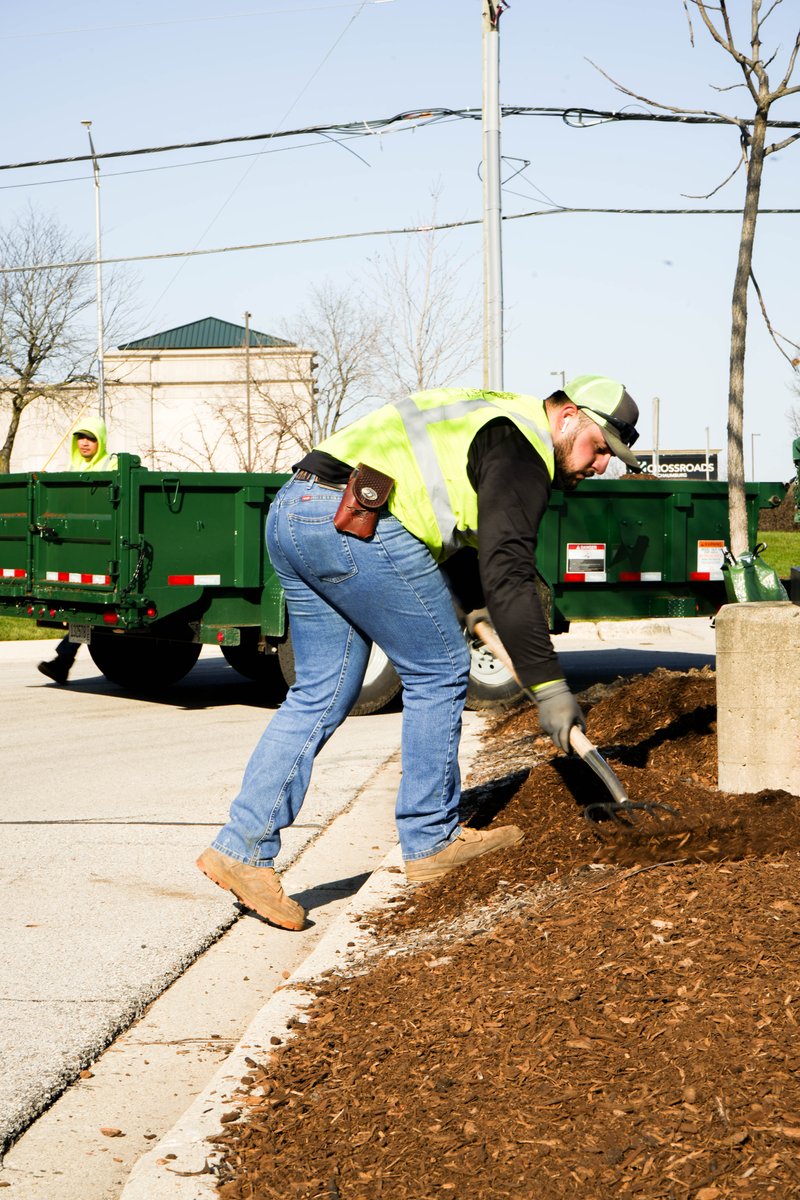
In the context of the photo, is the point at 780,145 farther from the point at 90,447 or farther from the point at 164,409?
the point at 164,409

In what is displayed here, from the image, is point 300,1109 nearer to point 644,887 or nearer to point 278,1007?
point 278,1007

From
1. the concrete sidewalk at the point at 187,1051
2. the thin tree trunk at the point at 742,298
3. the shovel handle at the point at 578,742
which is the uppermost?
the thin tree trunk at the point at 742,298

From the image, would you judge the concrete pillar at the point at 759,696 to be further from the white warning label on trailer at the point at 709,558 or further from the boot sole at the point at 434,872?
the white warning label on trailer at the point at 709,558

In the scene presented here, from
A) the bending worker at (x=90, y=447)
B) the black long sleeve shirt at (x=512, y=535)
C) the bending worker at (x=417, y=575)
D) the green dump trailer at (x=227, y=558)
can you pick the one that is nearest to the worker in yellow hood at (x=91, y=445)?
the bending worker at (x=90, y=447)

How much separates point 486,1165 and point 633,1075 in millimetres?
390

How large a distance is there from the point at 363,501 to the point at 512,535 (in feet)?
1.56

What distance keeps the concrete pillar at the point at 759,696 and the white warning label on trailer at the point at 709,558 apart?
553 centimetres

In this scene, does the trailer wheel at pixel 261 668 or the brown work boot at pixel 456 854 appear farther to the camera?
the trailer wheel at pixel 261 668

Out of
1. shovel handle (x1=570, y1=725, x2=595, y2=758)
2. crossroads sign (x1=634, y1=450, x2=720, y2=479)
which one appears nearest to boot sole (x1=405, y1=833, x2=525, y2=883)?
shovel handle (x1=570, y1=725, x2=595, y2=758)

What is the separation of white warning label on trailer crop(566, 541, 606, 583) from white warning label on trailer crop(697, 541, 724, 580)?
0.95 metres

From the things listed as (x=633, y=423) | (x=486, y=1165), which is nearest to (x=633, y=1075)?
(x=486, y=1165)

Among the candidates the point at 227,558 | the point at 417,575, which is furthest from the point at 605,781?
the point at 227,558

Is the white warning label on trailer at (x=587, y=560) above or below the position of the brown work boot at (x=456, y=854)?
above

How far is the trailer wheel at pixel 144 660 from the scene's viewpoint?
11.7m
